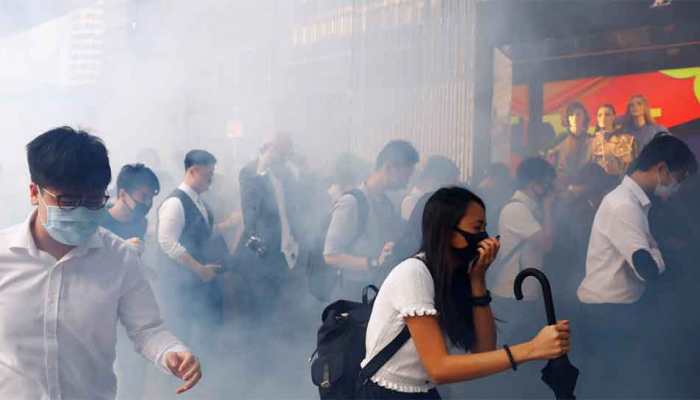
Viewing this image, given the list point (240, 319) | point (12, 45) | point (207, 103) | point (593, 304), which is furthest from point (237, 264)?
point (593, 304)

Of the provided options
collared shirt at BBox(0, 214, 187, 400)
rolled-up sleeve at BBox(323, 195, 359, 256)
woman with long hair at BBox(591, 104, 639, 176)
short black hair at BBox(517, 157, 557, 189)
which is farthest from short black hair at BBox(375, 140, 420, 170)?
collared shirt at BBox(0, 214, 187, 400)

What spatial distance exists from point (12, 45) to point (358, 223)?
2681 mm

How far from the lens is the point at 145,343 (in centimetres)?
229

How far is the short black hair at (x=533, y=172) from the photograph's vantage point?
5.01 meters

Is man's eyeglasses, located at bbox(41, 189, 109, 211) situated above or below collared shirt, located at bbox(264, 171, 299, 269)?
above

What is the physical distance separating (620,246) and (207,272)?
1930 millimetres

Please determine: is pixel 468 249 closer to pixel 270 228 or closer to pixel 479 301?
pixel 479 301

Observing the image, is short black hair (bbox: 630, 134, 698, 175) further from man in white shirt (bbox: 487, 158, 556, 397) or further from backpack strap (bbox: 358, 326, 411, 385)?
backpack strap (bbox: 358, 326, 411, 385)

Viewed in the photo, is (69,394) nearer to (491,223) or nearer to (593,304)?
(593,304)

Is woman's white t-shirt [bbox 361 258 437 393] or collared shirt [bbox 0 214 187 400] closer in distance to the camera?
collared shirt [bbox 0 214 187 400]

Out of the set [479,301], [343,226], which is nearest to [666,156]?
[343,226]

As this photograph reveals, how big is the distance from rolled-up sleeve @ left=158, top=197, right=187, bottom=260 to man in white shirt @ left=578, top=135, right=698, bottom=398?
1877mm

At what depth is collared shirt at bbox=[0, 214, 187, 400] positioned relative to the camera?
211cm

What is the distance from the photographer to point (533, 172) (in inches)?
198
